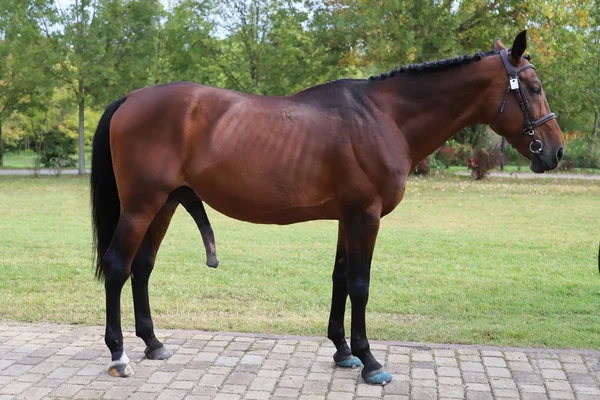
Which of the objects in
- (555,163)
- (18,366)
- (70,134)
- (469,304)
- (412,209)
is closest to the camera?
(555,163)

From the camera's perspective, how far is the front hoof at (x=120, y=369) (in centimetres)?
441

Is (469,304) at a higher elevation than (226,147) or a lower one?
lower

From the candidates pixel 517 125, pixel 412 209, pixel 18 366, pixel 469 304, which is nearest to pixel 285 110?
pixel 517 125

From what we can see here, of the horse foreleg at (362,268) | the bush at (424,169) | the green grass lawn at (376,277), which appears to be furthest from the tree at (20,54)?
the horse foreleg at (362,268)

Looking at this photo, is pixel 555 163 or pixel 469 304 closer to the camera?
pixel 555 163

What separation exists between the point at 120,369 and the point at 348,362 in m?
1.65

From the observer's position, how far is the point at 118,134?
14.7ft

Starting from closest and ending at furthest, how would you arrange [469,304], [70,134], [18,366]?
[18,366], [469,304], [70,134]

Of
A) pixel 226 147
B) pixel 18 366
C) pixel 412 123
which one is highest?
pixel 412 123

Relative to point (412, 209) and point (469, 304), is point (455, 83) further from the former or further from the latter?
point (412, 209)

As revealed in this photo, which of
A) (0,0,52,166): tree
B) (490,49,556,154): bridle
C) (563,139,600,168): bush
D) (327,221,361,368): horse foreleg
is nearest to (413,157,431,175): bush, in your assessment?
(563,139,600,168): bush

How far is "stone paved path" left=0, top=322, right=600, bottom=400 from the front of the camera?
4.14 meters

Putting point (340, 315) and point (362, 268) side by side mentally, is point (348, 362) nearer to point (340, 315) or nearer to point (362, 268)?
point (340, 315)

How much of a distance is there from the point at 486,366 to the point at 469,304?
75.1 inches
